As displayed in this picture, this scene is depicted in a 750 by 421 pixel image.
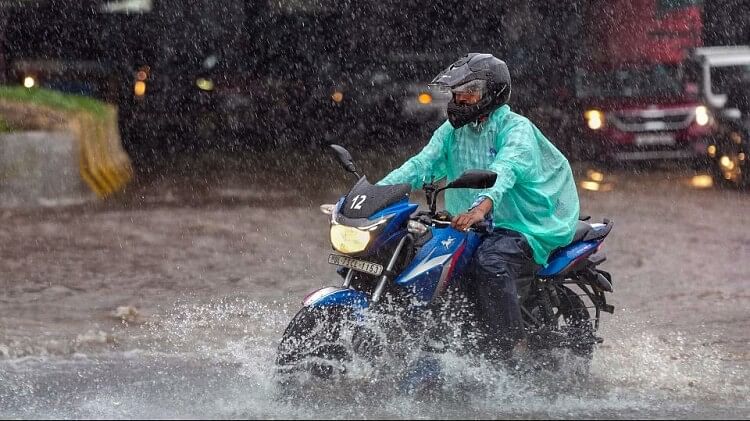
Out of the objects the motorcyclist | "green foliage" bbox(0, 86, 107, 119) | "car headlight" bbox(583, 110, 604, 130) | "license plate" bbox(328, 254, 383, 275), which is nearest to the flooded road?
the motorcyclist

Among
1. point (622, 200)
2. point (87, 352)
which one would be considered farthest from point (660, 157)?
point (87, 352)

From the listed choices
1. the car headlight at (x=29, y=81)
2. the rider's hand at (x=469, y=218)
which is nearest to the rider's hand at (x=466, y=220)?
the rider's hand at (x=469, y=218)

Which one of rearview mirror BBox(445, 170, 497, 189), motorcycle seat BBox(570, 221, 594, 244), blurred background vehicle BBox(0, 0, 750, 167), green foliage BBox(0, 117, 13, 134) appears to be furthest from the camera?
Answer: blurred background vehicle BBox(0, 0, 750, 167)

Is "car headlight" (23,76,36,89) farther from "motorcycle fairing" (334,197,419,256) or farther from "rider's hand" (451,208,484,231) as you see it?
"rider's hand" (451,208,484,231)

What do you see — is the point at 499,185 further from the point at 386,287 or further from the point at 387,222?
the point at 386,287

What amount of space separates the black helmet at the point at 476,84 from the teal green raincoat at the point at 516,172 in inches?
4.3

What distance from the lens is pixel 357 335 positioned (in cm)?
636

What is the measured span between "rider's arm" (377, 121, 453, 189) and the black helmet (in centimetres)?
24

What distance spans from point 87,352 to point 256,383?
→ 173cm

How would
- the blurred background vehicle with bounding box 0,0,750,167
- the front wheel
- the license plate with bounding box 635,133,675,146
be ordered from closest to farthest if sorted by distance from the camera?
the front wheel, the license plate with bounding box 635,133,675,146, the blurred background vehicle with bounding box 0,0,750,167

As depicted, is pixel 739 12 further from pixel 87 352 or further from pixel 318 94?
pixel 87 352

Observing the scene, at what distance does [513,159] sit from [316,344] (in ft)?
4.01

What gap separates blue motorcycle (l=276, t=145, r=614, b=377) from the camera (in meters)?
6.36

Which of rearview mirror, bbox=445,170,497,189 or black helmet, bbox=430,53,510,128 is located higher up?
black helmet, bbox=430,53,510,128
